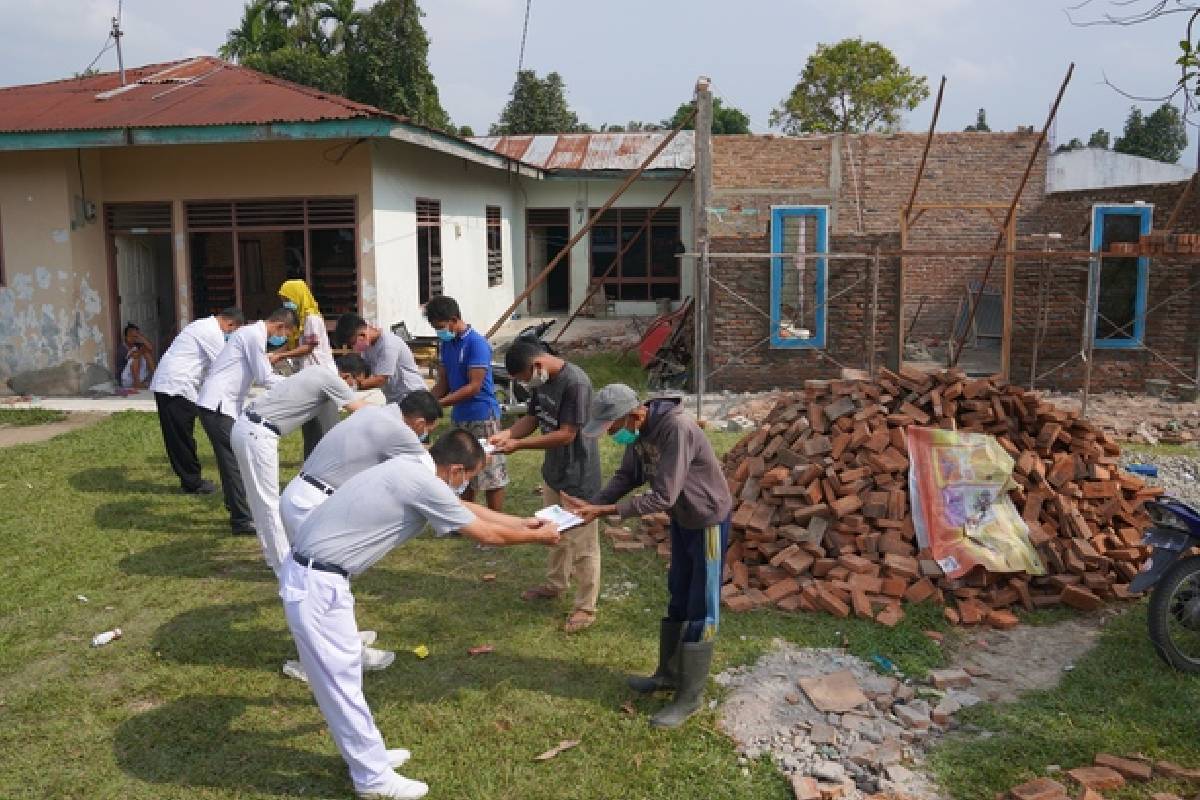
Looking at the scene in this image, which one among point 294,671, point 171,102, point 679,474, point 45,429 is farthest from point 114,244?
point 679,474

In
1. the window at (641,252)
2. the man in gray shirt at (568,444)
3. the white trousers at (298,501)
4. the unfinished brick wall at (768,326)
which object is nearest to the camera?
the white trousers at (298,501)

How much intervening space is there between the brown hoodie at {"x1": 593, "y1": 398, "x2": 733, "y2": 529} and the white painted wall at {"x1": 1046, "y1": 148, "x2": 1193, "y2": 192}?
26.9 m

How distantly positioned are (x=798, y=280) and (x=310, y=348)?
8.14 metres

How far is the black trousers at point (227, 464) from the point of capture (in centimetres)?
738

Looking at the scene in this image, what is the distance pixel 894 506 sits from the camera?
21.0 ft

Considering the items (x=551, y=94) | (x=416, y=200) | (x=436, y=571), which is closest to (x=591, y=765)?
(x=436, y=571)

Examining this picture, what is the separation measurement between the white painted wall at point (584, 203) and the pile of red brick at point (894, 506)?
15371 millimetres

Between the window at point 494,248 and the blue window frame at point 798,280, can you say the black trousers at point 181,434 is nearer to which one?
the blue window frame at point 798,280

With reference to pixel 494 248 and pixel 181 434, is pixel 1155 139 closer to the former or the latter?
pixel 494 248

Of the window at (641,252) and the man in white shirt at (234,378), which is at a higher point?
the window at (641,252)

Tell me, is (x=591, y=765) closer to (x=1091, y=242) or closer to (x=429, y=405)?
(x=429, y=405)

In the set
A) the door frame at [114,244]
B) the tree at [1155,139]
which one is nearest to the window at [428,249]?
the door frame at [114,244]

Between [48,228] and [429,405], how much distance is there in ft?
37.6

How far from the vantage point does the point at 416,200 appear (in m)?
15.0
